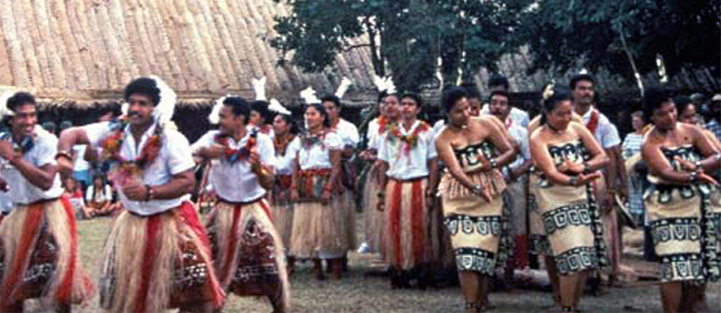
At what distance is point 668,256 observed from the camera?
23.5 feet

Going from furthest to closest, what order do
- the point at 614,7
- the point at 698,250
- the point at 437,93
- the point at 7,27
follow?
the point at 7,27 < the point at 437,93 < the point at 614,7 < the point at 698,250

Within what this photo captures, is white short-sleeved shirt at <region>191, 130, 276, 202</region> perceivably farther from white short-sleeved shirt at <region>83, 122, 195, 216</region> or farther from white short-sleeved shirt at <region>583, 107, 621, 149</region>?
white short-sleeved shirt at <region>583, 107, 621, 149</region>

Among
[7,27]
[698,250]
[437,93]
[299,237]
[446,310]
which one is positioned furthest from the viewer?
[7,27]

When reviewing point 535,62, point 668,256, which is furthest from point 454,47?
point 668,256

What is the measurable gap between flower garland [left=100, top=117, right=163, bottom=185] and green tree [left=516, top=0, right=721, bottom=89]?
8.09 m

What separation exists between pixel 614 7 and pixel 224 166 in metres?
7.16

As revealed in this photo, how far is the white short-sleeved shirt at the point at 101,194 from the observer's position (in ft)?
62.7

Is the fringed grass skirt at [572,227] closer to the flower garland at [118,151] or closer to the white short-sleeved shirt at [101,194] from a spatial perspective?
the flower garland at [118,151]

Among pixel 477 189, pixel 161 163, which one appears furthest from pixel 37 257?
pixel 477 189

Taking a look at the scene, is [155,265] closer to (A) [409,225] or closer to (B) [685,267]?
(B) [685,267]

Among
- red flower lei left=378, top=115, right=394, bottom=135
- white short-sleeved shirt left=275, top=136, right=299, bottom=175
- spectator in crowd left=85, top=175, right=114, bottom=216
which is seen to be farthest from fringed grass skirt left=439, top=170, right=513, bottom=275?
spectator in crowd left=85, top=175, right=114, bottom=216

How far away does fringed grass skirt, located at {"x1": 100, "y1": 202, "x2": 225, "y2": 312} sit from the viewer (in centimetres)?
640

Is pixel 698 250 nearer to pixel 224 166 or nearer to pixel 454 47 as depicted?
pixel 224 166

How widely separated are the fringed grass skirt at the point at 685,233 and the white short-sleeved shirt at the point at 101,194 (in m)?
13.2
